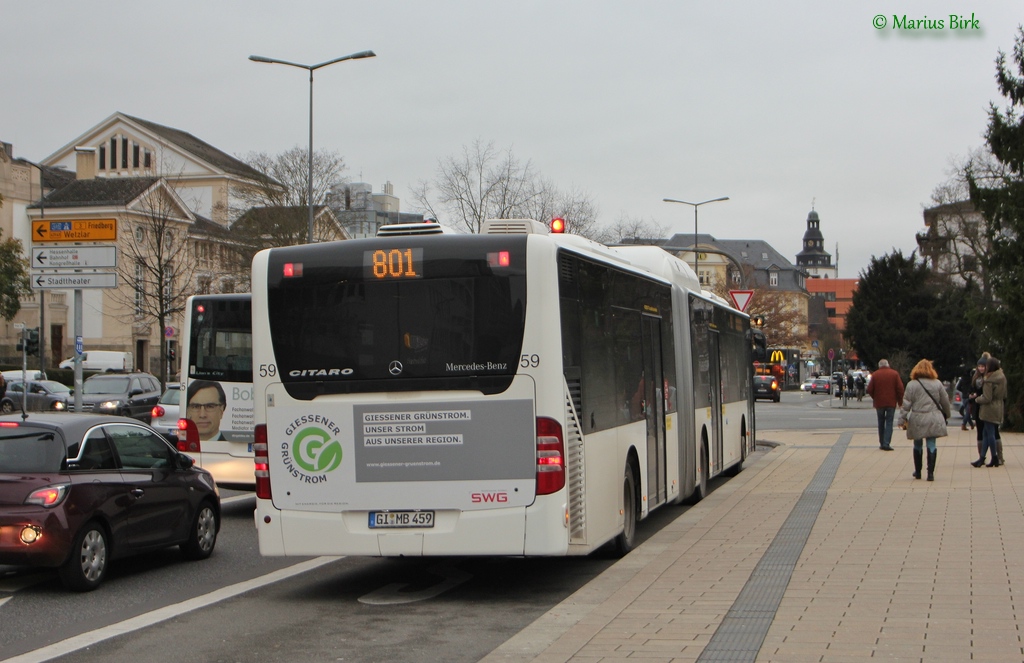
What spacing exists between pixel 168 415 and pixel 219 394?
9051 mm

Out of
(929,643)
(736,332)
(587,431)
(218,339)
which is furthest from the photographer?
(736,332)

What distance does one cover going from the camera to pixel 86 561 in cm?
1032

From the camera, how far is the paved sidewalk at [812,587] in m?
7.23

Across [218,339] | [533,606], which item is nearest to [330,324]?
[533,606]

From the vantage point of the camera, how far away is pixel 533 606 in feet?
31.8

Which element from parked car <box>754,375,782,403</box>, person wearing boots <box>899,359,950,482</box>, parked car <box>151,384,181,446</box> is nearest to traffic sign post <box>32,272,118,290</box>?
parked car <box>151,384,181,446</box>

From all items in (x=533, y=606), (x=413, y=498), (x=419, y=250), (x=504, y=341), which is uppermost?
(x=419, y=250)

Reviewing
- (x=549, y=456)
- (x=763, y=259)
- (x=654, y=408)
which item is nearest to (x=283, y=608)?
(x=549, y=456)

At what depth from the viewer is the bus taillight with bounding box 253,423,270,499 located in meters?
9.88

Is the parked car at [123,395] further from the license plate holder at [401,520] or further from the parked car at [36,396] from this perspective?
the license plate holder at [401,520]

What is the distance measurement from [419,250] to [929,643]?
15.1 ft

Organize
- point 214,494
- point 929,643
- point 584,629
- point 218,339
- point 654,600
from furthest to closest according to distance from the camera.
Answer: point 218,339 < point 214,494 < point 654,600 < point 584,629 < point 929,643

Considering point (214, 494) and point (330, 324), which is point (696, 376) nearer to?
point (214, 494)

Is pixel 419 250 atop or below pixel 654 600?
atop
